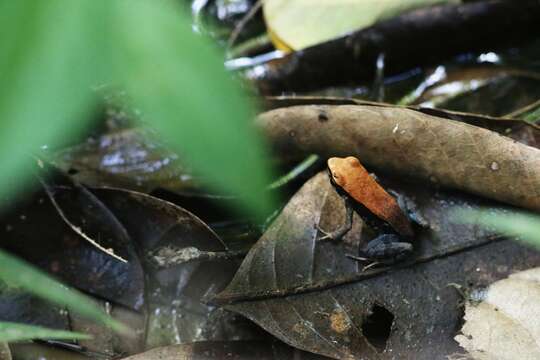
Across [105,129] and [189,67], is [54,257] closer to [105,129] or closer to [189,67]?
[105,129]

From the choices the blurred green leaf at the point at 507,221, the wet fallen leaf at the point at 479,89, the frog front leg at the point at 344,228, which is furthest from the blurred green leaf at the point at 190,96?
the wet fallen leaf at the point at 479,89

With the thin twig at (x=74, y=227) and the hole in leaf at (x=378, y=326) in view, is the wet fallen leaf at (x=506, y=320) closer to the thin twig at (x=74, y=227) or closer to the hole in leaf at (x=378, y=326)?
the hole in leaf at (x=378, y=326)

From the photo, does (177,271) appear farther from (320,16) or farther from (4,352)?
(320,16)

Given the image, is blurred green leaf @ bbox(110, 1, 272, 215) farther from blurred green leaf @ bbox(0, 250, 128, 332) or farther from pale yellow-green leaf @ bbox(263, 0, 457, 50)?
pale yellow-green leaf @ bbox(263, 0, 457, 50)

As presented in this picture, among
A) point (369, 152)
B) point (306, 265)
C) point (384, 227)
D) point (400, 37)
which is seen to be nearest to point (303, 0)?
point (400, 37)

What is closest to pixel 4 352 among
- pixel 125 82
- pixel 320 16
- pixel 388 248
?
pixel 388 248

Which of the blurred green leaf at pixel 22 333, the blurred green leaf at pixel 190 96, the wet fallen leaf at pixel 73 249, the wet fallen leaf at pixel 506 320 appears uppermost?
the blurred green leaf at pixel 190 96

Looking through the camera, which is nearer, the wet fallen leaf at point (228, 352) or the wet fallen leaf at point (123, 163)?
the wet fallen leaf at point (228, 352)

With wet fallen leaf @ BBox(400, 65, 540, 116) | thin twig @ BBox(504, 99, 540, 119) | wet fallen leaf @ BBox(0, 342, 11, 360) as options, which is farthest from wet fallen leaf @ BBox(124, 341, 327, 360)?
wet fallen leaf @ BBox(400, 65, 540, 116)
